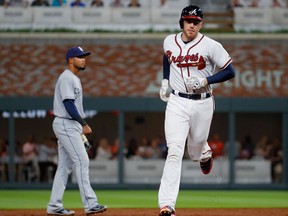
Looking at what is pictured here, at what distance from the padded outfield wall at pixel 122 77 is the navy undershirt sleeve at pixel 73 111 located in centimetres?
1171

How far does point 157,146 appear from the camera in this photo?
75.9 ft

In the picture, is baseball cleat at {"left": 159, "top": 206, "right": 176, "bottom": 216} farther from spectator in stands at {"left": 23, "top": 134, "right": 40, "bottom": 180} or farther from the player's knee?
spectator in stands at {"left": 23, "top": 134, "right": 40, "bottom": 180}

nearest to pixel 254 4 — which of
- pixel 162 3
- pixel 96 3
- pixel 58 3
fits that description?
pixel 162 3

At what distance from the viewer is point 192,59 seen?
32.1ft

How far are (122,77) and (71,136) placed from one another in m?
11.8

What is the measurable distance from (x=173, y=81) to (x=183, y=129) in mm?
562

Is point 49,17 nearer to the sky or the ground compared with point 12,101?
nearer to the sky

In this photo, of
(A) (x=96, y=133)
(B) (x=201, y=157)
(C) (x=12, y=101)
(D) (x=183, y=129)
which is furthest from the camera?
(A) (x=96, y=133)

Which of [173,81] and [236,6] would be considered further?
[236,6]

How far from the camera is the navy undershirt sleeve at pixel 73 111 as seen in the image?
10836mm

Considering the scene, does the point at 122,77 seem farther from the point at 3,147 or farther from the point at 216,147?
the point at 3,147

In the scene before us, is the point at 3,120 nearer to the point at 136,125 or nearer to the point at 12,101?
the point at 12,101

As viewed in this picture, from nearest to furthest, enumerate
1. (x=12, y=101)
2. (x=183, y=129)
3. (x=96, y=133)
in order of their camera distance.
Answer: (x=183, y=129) → (x=12, y=101) → (x=96, y=133)

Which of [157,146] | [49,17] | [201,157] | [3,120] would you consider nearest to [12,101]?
[3,120]
